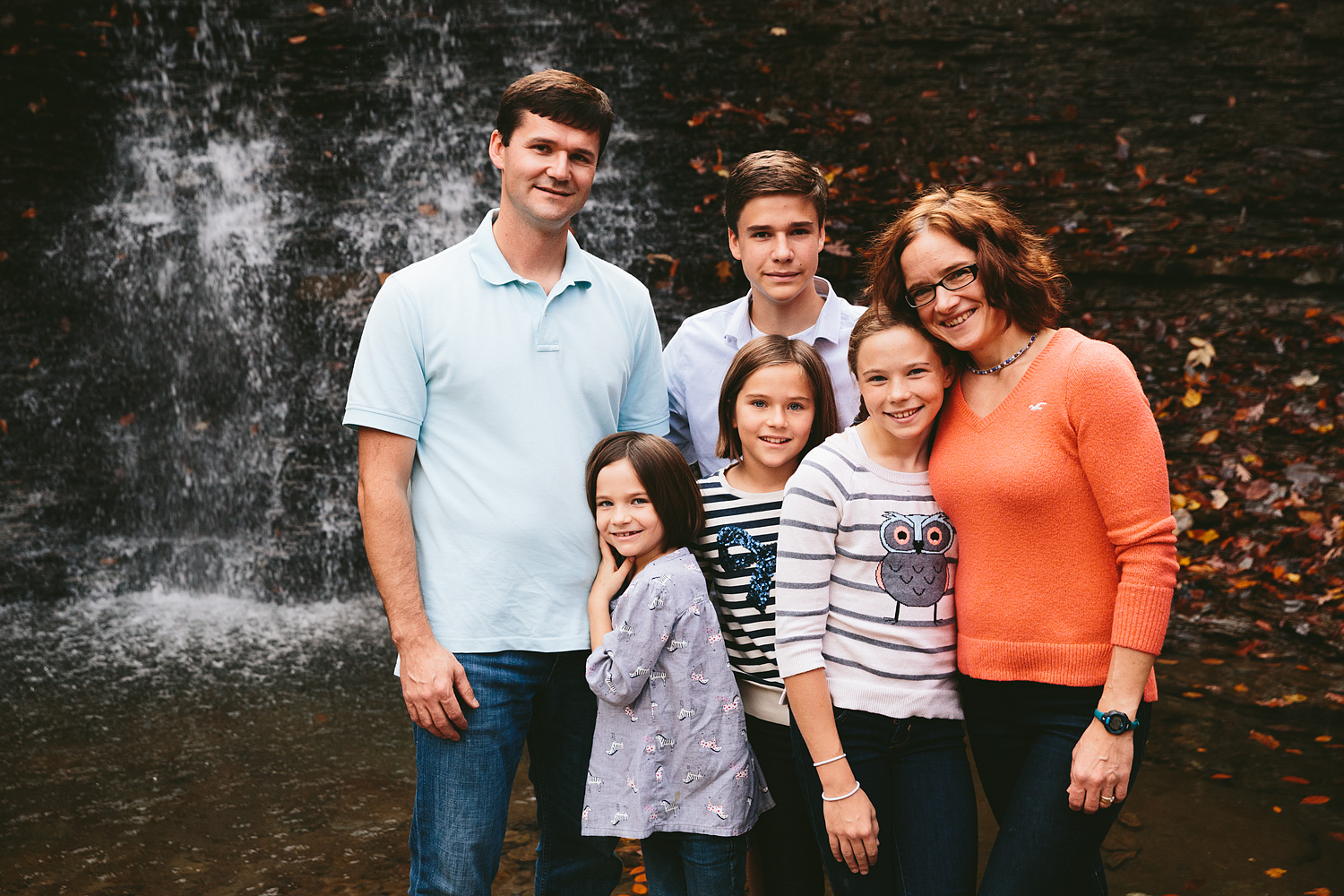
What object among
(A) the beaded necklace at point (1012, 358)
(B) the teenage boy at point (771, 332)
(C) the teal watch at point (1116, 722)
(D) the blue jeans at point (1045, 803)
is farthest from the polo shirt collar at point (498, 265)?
(C) the teal watch at point (1116, 722)

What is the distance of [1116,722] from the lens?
1929mm

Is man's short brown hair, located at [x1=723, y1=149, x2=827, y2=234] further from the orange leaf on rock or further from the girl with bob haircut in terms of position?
the orange leaf on rock

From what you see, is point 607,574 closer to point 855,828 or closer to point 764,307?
Result: point 855,828

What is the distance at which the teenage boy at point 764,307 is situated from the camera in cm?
269

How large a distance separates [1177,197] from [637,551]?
655 cm

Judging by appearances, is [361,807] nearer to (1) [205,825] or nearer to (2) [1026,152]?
(1) [205,825]

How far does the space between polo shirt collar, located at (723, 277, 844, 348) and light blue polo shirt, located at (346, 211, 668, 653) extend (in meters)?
0.59

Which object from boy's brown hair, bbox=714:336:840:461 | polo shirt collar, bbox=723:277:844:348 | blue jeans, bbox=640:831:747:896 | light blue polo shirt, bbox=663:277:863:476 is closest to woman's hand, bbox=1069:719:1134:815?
blue jeans, bbox=640:831:747:896

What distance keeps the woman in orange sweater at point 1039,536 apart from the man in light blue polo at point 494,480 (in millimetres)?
832

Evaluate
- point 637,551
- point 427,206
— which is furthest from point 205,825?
point 427,206

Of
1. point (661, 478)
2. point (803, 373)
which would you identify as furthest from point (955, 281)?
point (661, 478)

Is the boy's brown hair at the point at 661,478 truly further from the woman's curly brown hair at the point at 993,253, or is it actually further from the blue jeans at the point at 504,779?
the woman's curly brown hair at the point at 993,253

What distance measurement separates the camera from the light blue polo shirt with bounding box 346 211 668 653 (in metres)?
2.29

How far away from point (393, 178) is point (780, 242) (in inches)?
256
